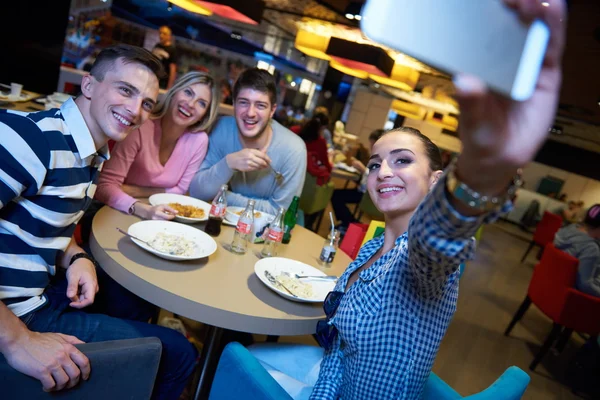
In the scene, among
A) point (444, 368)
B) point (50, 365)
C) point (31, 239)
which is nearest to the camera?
point (50, 365)

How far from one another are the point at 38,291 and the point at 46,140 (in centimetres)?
51

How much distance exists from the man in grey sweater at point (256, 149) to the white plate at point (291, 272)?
63 centimetres

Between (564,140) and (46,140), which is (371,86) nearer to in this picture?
(564,140)

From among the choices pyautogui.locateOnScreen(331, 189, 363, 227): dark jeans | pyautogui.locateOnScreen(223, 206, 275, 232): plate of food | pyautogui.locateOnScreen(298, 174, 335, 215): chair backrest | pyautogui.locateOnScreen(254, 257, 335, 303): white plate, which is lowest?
pyautogui.locateOnScreen(331, 189, 363, 227): dark jeans

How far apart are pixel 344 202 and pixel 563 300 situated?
110 inches

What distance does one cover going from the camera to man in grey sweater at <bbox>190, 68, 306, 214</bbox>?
219cm

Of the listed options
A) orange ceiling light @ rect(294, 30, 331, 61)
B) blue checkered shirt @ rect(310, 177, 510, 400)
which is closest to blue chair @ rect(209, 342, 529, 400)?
blue checkered shirt @ rect(310, 177, 510, 400)

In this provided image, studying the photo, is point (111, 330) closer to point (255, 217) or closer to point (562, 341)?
point (255, 217)

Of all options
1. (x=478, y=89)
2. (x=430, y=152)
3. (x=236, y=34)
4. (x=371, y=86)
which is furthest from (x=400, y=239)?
(x=371, y=86)

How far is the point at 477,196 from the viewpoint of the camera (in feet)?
1.98

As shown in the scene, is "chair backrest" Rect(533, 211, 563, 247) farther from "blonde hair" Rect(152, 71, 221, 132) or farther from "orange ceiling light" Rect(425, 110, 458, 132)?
"blonde hair" Rect(152, 71, 221, 132)

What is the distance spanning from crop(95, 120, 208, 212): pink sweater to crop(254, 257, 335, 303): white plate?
73cm

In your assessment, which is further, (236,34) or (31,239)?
(236,34)

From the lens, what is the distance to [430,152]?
122 centimetres
